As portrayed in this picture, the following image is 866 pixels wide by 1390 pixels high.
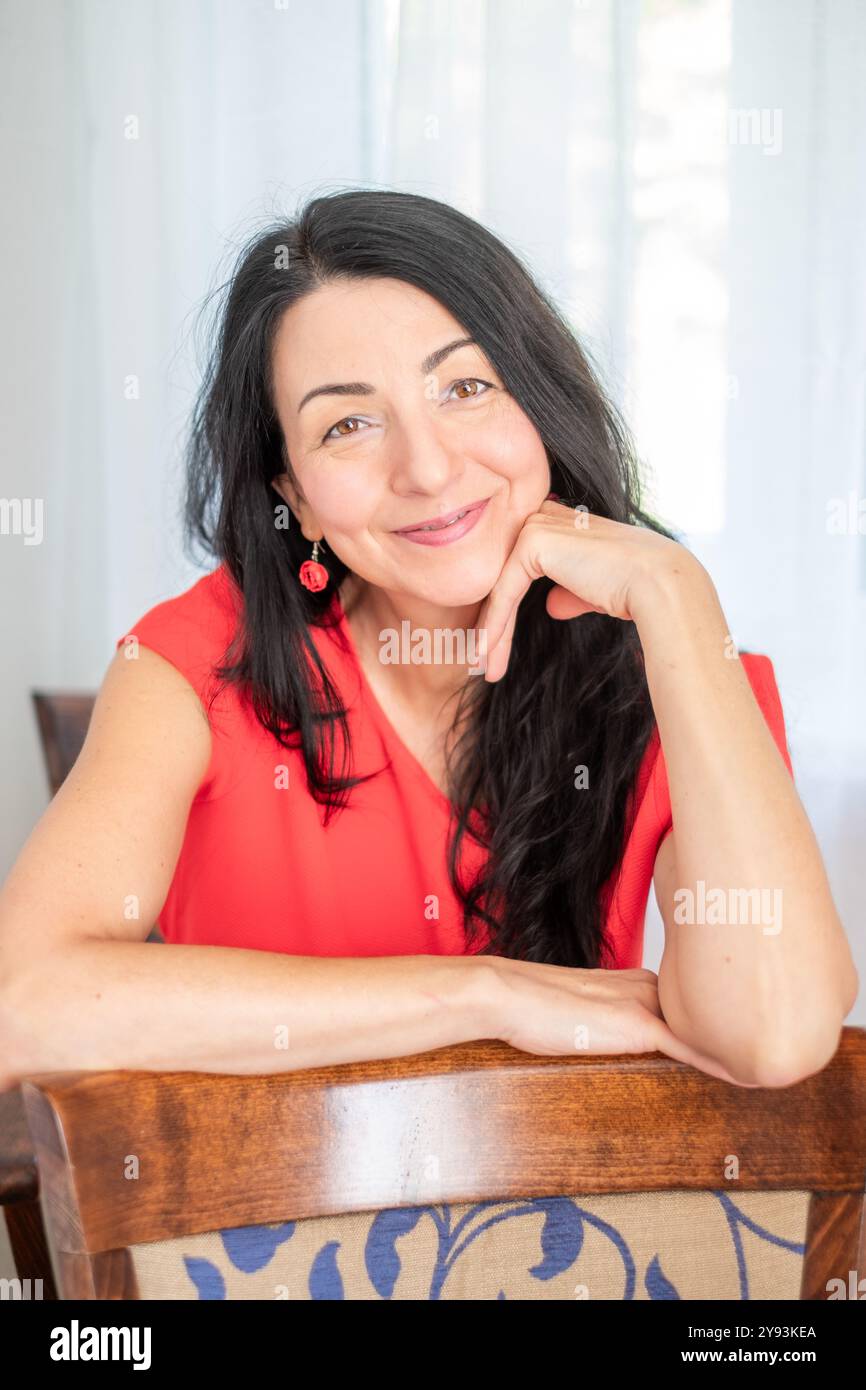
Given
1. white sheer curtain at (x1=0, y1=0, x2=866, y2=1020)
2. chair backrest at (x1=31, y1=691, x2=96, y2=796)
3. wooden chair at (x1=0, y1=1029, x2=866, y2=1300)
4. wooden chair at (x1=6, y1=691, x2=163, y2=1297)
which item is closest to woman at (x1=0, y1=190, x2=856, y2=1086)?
wooden chair at (x1=0, y1=1029, x2=866, y2=1300)

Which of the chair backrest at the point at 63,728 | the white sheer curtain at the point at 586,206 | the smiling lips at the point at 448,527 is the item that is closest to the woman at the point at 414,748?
the smiling lips at the point at 448,527

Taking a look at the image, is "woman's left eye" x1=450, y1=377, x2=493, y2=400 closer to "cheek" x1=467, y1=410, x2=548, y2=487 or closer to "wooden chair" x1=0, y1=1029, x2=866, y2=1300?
"cheek" x1=467, y1=410, x2=548, y2=487

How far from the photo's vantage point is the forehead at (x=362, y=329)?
3.65ft

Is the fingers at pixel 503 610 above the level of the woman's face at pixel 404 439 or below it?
below

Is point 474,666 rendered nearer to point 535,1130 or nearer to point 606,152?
point 535,1130

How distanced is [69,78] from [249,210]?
42cm

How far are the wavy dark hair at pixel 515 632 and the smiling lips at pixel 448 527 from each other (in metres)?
0.10

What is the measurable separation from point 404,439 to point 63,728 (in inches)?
39.6

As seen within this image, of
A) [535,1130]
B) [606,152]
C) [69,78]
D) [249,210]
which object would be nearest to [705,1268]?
[535,1130]

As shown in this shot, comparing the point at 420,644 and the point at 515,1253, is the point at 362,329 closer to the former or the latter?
the point at 420,644

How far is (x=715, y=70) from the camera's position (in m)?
2.04

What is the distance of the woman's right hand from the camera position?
798mm

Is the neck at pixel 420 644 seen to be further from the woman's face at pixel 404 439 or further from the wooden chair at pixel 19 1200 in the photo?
the wooden chair at pixel 19 1200
